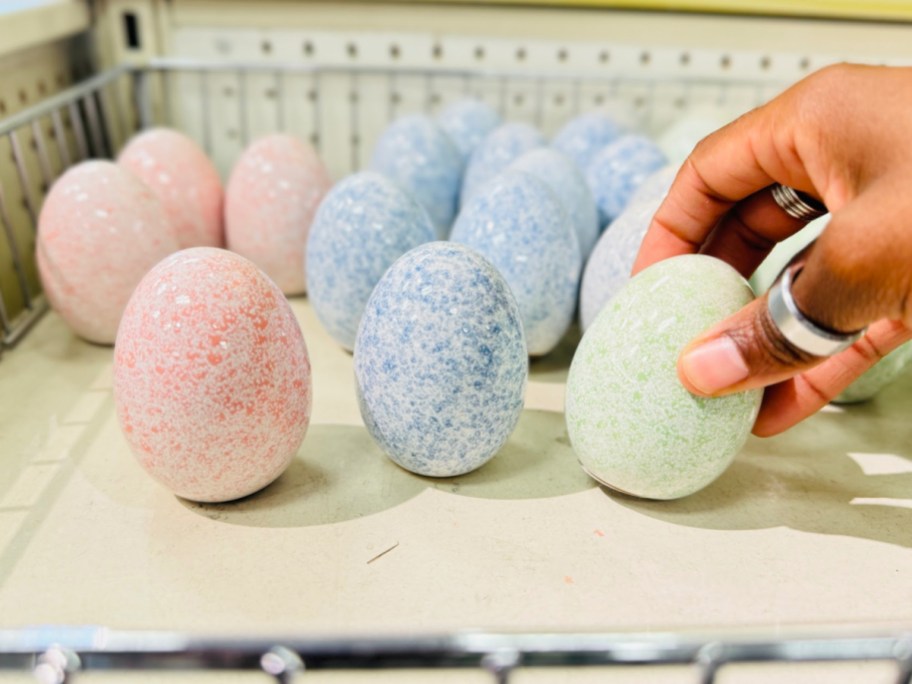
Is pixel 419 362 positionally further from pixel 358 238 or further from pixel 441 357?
pixel 358 238

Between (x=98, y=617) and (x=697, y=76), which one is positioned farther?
(x=697, y=76)

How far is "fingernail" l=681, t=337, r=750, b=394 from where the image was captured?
69 cm

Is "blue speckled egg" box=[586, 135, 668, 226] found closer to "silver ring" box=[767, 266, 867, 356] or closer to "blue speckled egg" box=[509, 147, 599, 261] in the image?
"blue speckled egg" box=[509, 147, 599, 261]

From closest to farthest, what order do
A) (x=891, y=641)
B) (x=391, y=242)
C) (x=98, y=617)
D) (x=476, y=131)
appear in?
(x=891, y=641) < (x=98, y=617) < (x=391, y=242) < (x=476, y=131)

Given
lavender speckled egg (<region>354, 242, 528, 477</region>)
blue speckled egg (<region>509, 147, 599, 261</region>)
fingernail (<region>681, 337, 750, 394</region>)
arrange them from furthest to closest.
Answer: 1. blue speckled egg (<region>509, 147, 599, 261</region>)
2. lavender speckled egg (<region>354, 242, 528, 477</region>)
3. fingernail (<region>681, 337, 750, 394</region>)

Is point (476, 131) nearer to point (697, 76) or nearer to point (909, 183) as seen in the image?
point (697, 76)

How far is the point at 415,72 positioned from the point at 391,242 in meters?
0.74

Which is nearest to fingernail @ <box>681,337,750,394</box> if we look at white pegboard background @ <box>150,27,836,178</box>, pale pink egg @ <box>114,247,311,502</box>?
pale pink egg @ <box>114,247,311,502</box>

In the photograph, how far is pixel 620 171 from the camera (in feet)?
4.28

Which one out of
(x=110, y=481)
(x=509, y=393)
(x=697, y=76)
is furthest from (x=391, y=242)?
(x=697, y=76)

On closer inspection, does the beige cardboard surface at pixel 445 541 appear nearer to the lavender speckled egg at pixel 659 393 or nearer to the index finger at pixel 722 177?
the lavender speckled egg at pixel 659 393

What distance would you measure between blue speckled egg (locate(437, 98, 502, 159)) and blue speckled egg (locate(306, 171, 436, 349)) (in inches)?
18.3

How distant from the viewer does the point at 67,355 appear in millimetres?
1144

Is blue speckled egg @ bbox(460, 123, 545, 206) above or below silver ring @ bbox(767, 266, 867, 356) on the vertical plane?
below
